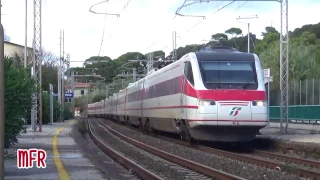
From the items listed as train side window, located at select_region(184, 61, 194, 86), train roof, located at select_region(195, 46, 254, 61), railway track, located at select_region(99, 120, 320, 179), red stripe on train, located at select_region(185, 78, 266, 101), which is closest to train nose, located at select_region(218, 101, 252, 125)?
red stripe on train, located at select_region(185, 78, 266, 101)

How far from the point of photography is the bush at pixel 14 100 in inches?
712

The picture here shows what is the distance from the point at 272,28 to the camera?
351 ft

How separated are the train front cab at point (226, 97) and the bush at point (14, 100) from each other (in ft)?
18.3

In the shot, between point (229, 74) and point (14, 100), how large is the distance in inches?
288

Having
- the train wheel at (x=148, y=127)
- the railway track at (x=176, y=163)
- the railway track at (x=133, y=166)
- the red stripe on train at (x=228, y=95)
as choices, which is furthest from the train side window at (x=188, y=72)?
the train wheel at (x=148, y=127)

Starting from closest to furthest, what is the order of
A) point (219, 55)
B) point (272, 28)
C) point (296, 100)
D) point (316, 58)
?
point (219, 55) < point (296, 100) < point (316, 58) < point (272, 28)

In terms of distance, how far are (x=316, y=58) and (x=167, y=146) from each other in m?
47.4

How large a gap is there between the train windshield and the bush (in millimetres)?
5994

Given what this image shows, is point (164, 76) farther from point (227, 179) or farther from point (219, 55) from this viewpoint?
point (227, 179)

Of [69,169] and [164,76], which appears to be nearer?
[69,169]

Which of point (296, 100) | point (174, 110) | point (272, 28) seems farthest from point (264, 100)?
point (272, 28)

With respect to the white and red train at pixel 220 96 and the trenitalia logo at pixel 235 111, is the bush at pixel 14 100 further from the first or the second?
the trenitalia logo at pixel 235 111

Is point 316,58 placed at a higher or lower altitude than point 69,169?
higher

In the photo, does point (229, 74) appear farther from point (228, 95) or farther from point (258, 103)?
point (258, 103)
